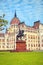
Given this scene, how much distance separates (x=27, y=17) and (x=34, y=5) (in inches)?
10.5

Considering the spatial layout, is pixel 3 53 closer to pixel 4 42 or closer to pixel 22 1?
pixel 4 42

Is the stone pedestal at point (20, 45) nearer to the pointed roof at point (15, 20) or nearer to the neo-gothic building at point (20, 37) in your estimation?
the neo-gothic building at point (20, 37)

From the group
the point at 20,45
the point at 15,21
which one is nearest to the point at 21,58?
the point at 20,45

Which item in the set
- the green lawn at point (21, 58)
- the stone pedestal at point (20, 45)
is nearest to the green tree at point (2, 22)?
the stone pedestal at point (20, 45)

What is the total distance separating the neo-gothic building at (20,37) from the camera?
4191mm

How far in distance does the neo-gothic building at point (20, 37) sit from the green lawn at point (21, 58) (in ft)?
0.32

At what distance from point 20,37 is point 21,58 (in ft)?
1.28

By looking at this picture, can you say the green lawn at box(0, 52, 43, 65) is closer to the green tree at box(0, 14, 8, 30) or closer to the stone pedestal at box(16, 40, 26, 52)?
the stone pedestal at box(16, 40, 26, 52)

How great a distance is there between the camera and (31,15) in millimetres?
4289

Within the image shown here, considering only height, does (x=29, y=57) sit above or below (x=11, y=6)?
below

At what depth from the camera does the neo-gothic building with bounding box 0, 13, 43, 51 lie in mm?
4191

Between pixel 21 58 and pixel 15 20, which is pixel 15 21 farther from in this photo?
pixel 21 58

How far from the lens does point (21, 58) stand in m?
4.10

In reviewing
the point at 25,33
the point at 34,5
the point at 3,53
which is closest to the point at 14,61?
the point at 3,53
